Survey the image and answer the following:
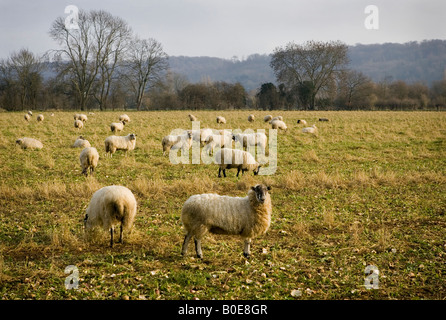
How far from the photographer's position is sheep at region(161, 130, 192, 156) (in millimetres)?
17281

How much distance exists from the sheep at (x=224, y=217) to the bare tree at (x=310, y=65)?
6296cm

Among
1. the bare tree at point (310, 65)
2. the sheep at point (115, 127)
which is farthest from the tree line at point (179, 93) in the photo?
the sheep at point (115, 127)

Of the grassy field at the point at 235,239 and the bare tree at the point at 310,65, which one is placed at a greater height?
the bare tree at the point at 310,65

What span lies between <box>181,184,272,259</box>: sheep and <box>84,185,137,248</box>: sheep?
1.35 m

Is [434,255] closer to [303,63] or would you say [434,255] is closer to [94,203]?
[94,203]

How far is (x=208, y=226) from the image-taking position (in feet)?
20.2

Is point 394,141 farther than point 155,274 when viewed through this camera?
Yes

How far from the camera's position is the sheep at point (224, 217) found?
20.2 feet

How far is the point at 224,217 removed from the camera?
6211 mm

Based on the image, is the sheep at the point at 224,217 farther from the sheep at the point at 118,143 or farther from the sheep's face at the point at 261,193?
the sheep at the point at 118,143

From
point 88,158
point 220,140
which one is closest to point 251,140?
point 220,140

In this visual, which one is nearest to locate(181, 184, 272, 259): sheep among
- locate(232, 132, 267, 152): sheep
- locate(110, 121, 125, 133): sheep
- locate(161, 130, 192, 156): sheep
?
locate(161, 130, 192, 156): sheep
